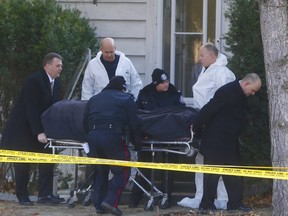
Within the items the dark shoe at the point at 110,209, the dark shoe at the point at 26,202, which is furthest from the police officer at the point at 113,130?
the dark shoe at the point at 26,202

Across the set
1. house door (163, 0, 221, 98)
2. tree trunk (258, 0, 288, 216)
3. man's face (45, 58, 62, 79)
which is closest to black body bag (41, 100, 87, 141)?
man's face (45, 58, 62, 79)

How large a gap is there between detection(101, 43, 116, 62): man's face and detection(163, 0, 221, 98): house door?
6.32 feet

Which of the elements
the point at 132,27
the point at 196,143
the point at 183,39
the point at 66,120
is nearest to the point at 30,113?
the point at 66,120

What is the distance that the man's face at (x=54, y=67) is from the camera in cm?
1184

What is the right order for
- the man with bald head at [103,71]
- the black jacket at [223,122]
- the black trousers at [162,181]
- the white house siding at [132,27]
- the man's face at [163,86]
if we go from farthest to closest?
the white house siding at [132,27]
the man with bald head at [103,71]
the man's face at [163,86]
the black trousers at [162,181]
the black jacket at [223,122]

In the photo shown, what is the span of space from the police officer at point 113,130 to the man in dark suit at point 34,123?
1.07 meters

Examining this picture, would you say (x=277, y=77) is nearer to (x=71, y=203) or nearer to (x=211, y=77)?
(x=211, y=77)

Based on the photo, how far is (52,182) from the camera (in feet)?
40.4

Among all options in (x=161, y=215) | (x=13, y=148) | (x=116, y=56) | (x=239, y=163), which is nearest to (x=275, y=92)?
(x=239, y=163)

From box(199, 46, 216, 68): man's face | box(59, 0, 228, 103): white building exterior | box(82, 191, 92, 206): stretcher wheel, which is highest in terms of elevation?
box(59, 0, 228, 103): white building exterior

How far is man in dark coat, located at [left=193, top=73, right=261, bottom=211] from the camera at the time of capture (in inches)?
427

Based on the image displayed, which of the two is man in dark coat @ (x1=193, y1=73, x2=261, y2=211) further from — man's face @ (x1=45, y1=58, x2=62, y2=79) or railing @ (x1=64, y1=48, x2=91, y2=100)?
railing @ (x1=64, y1=48, x2=91, y2=100)

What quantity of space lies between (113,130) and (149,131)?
1.83ft

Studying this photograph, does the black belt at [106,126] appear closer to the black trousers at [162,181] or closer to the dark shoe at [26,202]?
the black trousers at [162,181]
